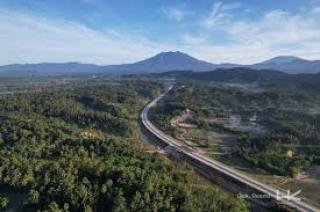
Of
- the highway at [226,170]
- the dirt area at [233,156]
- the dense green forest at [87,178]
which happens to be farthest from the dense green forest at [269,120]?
the dense green forest at [87,178]

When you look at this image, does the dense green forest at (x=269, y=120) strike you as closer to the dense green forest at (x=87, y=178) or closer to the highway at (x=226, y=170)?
the highway at (x=226, y=170)

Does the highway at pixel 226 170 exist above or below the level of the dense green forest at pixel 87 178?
below

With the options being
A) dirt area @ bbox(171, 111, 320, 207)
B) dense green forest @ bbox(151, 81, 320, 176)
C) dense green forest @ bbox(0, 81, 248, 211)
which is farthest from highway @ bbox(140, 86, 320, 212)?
dense green forest @ bbox(0, 81, 248, 211)

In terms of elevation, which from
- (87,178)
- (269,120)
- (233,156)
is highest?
(87,178)

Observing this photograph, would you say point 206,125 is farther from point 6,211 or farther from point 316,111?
point 6,211

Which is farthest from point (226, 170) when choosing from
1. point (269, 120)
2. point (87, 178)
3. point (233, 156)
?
point (269, 120)

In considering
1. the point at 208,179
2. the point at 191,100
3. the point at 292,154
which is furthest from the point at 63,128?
the point at 191,100

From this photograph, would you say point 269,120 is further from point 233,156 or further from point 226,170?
point 226,170

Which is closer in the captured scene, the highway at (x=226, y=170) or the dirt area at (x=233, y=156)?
the highway at (x=226, y=170)
